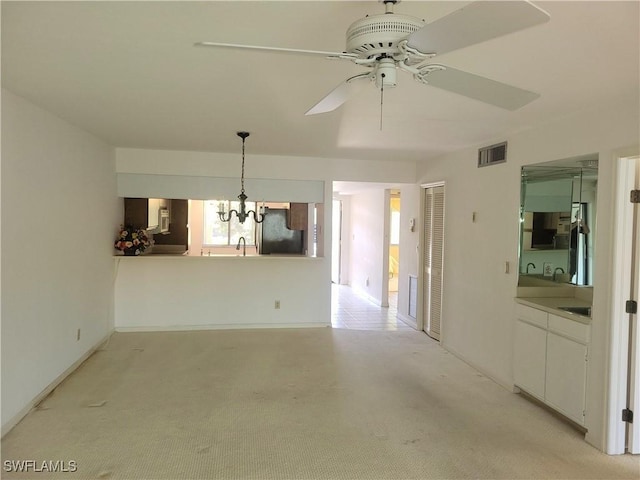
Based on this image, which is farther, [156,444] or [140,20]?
[156,444]

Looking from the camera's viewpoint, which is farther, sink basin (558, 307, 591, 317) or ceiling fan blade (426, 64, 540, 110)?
sink basin (558, 307, 591, 317)

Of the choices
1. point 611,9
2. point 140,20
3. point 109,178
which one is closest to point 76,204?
point 109,178

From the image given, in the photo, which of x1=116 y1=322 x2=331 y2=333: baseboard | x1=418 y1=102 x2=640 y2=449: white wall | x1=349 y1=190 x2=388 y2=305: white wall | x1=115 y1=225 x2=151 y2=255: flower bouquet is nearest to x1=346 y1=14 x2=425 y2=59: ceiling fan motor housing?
x1=418 y1=102 x2=640 y2=449: white wall

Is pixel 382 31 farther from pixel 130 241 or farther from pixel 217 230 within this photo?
pixel 217 230

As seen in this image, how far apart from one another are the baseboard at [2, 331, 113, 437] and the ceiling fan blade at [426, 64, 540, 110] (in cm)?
338

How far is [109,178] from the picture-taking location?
5230mm

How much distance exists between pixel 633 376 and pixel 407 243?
382 cm

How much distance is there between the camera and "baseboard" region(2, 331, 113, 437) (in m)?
2.98

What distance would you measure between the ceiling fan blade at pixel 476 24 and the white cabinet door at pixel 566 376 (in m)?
2.65

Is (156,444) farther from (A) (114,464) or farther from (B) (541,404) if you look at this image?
(B) (541,404)

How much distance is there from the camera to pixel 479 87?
1726mm

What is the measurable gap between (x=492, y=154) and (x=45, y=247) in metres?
4.04

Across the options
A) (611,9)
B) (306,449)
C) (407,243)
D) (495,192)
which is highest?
(611,9)

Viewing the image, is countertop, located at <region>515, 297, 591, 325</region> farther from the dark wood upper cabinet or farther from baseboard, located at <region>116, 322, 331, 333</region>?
the dark wood upper cabinet
